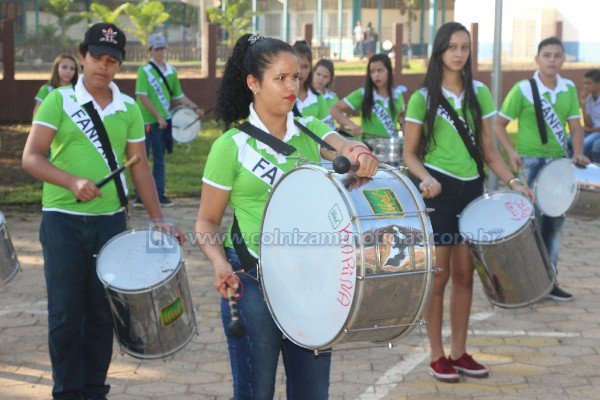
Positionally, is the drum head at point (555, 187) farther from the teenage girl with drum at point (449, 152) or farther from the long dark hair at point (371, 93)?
the long dark hair at point (371, 93)

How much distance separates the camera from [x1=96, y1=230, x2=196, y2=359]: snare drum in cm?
487

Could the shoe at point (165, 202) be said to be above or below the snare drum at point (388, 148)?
below

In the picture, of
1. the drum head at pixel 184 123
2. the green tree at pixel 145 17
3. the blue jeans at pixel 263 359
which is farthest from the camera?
the green tree at pixel 145 17

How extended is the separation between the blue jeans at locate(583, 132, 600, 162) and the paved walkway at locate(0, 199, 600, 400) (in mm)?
1786

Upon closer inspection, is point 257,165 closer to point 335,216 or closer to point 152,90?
point 335,216

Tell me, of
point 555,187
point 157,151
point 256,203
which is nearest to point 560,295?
point 555,187

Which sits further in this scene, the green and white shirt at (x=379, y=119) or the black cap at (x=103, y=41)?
the green and white shirt at (x=379, y=119)

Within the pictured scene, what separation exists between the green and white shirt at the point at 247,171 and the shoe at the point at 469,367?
7.89ft

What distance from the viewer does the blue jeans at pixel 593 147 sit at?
30.8 feet

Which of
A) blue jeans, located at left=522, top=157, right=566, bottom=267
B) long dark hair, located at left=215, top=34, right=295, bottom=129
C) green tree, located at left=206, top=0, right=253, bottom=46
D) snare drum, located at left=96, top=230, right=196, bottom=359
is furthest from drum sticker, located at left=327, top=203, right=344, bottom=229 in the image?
green tree, located at left=206, top=0, right=253, bottom=46

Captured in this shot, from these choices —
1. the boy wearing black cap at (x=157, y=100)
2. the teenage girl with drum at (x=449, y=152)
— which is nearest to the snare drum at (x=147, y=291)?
the teenage girl with drum at (x=449, y=152)

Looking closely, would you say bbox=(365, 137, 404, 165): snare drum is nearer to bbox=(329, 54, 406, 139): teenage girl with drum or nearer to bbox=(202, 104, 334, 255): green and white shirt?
bbox=(329, 54, 406, 139): teenage girl with drum

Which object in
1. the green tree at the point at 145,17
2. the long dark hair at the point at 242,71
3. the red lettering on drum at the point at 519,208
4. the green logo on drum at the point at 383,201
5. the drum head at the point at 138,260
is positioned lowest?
the drum head at the point at 138,260

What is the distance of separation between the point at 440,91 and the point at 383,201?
2318 millimetres
